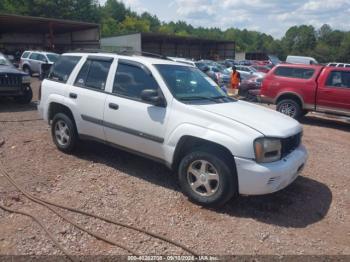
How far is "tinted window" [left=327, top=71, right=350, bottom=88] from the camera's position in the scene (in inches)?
388

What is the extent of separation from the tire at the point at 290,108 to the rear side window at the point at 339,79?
43.9 inches

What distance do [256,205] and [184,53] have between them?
56.8 metres

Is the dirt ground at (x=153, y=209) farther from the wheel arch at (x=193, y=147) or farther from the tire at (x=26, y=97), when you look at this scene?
the tire at (x=26, y=97)

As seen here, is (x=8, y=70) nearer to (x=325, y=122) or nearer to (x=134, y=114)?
(x=134, y=114)

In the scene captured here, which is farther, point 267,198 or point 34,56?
point 34,56

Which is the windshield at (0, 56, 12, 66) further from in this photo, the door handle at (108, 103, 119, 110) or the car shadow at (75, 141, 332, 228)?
the door handle at (108, 103, 119, 110)

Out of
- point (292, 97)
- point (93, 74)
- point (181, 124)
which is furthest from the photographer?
point (292, 97)

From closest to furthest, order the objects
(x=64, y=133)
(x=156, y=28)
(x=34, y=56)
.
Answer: (x=64, y=133), (x=34, y=56), (x=156, y=28)

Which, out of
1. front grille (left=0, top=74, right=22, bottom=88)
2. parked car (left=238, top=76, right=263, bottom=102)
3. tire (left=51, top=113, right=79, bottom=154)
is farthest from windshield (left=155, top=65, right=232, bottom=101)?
parked car (left=238, top=76, right=263, bottom=102)

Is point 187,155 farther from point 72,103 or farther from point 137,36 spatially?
point 137,36

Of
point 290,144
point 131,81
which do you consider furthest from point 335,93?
point 131,81

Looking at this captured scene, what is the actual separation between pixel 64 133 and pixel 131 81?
1.71 metres

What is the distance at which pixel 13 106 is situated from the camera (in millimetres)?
10945

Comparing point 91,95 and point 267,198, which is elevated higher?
point 91,95
